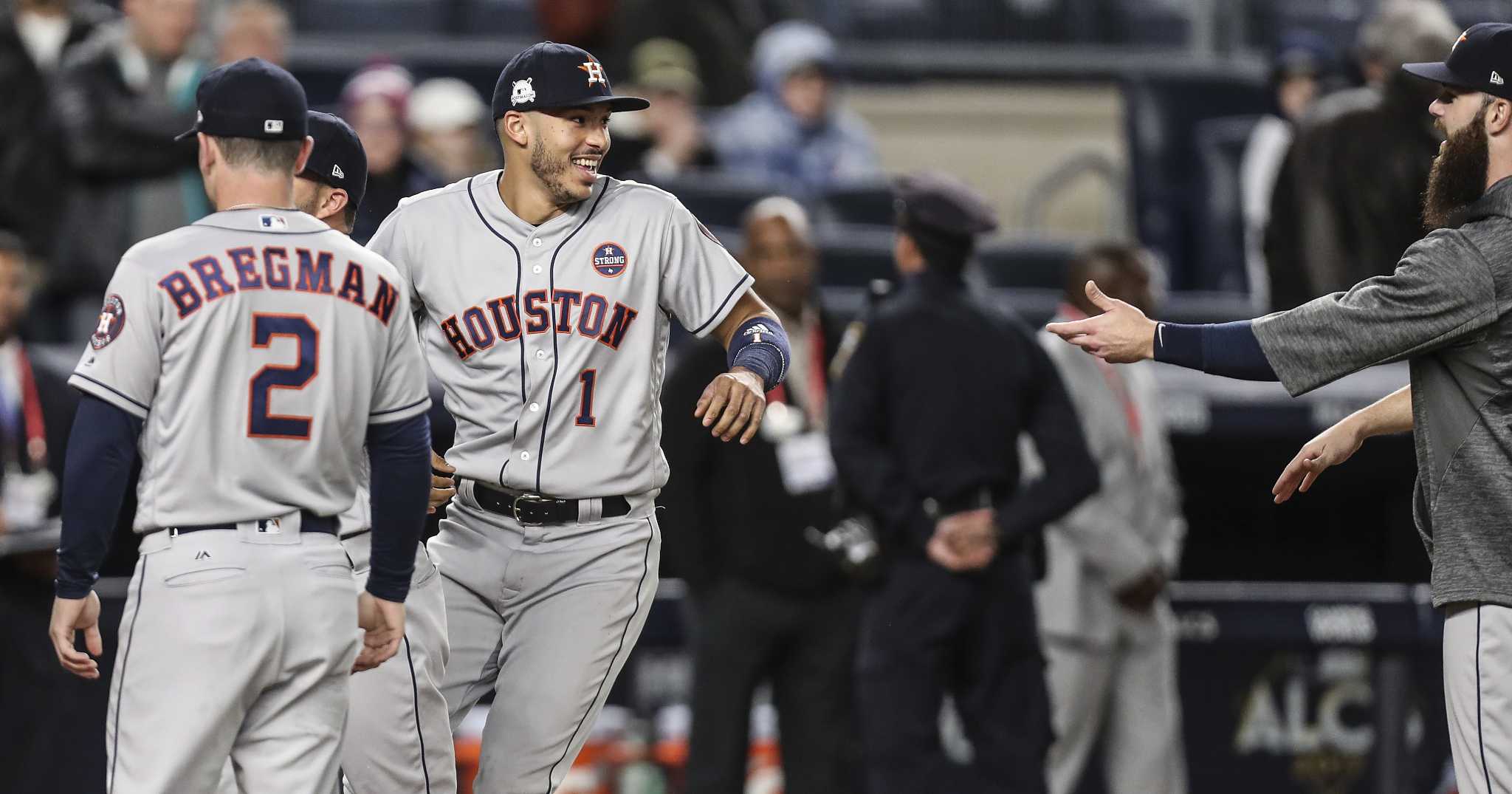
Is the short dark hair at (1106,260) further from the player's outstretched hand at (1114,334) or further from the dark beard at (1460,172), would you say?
the player's outstretched hand at (1114,334)

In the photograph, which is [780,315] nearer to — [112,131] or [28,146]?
[112,131]

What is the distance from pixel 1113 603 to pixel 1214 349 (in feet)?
10.6

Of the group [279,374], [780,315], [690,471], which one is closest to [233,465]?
[279,374]

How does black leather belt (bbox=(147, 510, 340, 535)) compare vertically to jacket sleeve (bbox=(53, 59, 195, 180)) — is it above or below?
below

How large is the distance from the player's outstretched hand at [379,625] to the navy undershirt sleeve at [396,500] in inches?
0.6

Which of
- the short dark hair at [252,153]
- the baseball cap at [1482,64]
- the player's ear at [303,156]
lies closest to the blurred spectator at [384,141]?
the player's ear at [303,156]

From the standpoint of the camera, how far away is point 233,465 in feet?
12.7

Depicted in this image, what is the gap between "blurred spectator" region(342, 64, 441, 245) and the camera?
7.32 metres

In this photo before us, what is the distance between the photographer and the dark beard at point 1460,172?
13.4 ft

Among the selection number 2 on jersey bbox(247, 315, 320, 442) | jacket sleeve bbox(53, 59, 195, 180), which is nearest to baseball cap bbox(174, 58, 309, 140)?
number 2 on jersey bbox(247, 315, 320, 442)

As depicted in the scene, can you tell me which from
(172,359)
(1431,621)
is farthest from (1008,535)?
(172,359)

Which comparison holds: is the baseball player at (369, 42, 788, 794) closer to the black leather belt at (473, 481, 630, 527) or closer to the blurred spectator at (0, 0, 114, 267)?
the black leather belt at (473, 481, 630, 527)

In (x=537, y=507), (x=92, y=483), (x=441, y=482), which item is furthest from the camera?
(x=441, y=482)

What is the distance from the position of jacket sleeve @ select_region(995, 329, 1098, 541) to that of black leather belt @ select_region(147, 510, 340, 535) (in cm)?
279
